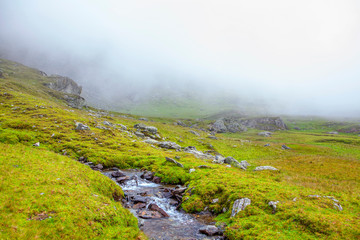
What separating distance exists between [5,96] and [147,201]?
263 ft

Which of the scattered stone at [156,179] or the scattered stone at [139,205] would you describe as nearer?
the scattered stone at [139,205]

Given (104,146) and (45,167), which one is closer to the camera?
(45,167)

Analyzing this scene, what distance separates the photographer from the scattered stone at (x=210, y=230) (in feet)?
54.6

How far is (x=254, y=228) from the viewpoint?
619 inches

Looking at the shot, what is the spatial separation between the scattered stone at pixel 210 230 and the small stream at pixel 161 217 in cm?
32

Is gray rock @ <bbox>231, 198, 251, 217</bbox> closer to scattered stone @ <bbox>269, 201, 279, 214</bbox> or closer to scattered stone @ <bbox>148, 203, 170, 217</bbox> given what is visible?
scattered stone @ <bbox>269, 201, 279, 214</bbox>

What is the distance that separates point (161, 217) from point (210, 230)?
5.67 meters

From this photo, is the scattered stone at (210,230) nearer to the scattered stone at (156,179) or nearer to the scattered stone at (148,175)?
the scattered stone at (156,179)

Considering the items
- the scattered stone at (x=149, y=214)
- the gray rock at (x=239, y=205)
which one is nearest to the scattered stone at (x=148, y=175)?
the scattered stone at (x=149, y=214)

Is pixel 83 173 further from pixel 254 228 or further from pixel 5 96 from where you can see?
pixel 5 96

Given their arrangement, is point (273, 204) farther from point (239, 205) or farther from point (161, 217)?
point (161, 217)

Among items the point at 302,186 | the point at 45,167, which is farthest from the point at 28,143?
the point at 302,186

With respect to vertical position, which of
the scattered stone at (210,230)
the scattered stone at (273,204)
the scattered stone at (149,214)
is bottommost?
the scattered stone at (149,214)

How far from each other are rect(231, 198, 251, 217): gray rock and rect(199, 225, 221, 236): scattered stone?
2766 mm
